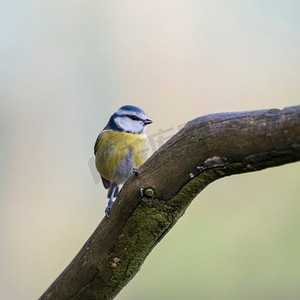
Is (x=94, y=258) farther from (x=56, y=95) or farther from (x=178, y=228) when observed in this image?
(x=56, y=95)

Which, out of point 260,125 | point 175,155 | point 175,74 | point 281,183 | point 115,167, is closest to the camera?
point 260,125

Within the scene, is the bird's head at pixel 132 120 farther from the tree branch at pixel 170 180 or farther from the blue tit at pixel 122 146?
the tree branch at pixel 170 180

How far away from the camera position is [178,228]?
2.51 m

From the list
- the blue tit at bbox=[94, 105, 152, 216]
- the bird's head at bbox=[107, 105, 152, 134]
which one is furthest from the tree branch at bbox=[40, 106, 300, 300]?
the bird's head at bbox=[107, 105, 152, 134]

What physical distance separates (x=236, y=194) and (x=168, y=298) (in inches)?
25.3

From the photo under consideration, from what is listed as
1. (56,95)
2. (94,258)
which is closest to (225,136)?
→ (94,258)

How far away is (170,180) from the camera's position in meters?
0.91

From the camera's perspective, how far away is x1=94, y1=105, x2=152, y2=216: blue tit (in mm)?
1777

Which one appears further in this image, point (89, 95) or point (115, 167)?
point (89, 95)

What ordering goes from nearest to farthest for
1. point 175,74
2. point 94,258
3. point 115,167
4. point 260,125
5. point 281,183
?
point 260,125 < point 94,258 < point 115,167 < point 281,183 < point 175,74

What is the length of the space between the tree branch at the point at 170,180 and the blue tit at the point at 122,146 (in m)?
0.65

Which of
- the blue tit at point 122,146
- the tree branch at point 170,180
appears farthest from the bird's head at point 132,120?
the tree branch at point 170,180

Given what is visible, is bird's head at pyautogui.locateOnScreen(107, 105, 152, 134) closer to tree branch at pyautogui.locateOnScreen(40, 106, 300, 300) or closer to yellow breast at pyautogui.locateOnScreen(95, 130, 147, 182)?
yellow breast at pyautogui.locateOnScreen(95, 130, 147, 182)

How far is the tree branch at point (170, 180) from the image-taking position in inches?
30.3
